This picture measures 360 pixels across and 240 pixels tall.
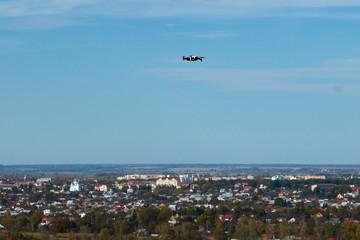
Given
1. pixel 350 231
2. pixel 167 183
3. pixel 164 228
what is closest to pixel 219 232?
pixel 164 228

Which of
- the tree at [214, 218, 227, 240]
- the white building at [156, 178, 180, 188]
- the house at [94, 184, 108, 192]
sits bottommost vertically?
the tree at [214, 218, 227, 240]

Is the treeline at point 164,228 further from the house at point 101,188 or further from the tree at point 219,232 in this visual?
the house at point 101,188

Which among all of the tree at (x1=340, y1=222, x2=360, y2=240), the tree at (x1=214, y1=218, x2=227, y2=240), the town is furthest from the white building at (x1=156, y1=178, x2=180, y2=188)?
the tree at (x1=340, y1=222, x2=360, y2=240)

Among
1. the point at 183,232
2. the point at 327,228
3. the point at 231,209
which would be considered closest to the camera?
the point at 183,232

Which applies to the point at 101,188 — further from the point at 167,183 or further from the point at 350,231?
the point at 350,231

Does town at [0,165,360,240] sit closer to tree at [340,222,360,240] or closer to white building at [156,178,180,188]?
tree at [340,222,360,240]

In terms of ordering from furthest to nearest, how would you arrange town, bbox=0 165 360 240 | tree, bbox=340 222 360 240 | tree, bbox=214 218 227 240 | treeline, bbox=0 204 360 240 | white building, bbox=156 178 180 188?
white building, bbox=156 178 180 188, town, bbox=0 165 360 240, tree, bbox=214 218 227 240, treeline, bbox=0 204 360 240, tree, bbox=340 222 360 240

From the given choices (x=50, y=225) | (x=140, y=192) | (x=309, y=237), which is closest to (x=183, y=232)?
(x=309, y=237)

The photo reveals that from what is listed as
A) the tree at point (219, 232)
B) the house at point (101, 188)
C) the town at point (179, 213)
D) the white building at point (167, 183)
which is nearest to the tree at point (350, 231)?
the town at point (179, 213)

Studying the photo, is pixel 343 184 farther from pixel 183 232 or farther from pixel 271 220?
pixel 183 232
